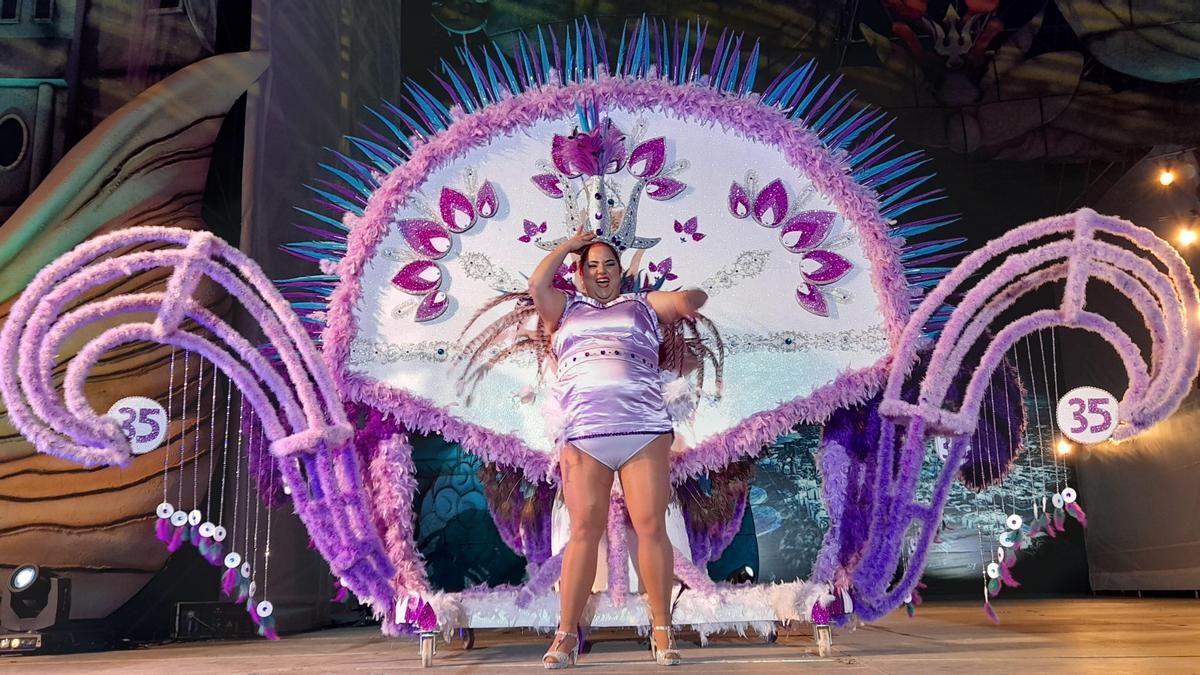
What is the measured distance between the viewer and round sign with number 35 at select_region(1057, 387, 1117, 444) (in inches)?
118

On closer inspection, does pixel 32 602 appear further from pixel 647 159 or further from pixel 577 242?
pixel 647 159

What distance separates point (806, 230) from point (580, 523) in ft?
4.94

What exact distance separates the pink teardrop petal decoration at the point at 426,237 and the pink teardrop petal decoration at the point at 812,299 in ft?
4.52

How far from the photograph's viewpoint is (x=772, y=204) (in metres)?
3.44

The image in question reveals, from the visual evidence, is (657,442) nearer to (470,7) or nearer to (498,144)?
(498,144)

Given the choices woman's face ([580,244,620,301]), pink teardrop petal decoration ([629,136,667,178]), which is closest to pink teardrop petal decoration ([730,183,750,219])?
pink teardrop petal decoration ([629,136,667,178])

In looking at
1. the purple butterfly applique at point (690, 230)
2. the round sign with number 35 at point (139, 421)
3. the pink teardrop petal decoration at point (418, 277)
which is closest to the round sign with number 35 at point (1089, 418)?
the purple butterfly applique at point (690, 230)

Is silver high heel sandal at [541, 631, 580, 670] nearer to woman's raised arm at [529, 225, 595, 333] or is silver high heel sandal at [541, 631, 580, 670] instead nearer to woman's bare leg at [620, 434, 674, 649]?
woman's bare leg at [620, 434, 674, 649]

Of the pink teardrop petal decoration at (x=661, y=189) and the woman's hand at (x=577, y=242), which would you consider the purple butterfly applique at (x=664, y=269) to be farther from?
the woman's hand at (x=577, y=242)

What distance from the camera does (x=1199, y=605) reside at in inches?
219

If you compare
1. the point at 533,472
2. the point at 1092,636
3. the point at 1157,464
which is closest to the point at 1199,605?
the point at 1157,464

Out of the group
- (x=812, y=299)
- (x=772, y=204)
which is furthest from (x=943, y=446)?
(x=772, y=204)

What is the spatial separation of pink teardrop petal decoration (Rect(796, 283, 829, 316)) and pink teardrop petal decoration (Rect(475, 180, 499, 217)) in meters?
1.22

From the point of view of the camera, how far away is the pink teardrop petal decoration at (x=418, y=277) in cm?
340
